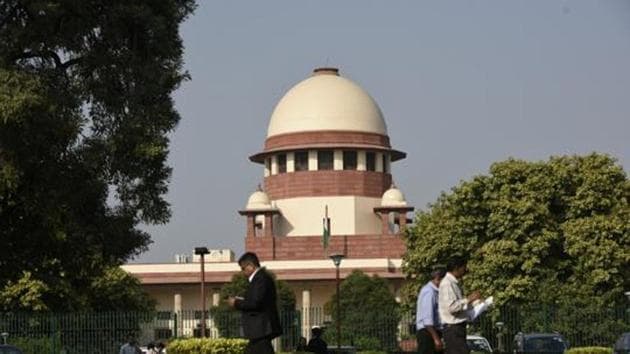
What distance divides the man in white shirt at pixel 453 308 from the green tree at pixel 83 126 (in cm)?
929

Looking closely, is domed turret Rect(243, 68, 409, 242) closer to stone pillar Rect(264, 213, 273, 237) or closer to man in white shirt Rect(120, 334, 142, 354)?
stone pillar Rect(264, 213, 273, 237)

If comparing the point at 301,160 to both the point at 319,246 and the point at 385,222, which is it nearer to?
the point at 319,246

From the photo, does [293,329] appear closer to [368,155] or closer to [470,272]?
[470,272]

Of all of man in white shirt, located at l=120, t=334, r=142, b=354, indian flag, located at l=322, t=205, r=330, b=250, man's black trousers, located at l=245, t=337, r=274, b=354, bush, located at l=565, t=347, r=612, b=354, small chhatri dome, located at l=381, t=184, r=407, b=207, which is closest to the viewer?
man's black trousers, located at l=245, t=337, r=274, b=354

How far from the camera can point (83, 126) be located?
22984 millimetres

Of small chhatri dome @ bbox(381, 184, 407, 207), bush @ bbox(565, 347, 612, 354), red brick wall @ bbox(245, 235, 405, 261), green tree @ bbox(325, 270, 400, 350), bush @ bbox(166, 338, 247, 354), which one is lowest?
bush @ bbox(565, 347, 612, 354)

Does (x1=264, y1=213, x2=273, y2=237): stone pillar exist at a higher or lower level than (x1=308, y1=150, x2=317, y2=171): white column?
lower

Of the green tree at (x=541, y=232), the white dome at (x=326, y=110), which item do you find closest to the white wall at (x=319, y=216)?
the white dome at (x=326, y=110)

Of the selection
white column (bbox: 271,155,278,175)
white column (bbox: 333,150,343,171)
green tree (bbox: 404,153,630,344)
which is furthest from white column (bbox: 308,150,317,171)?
green tree (bbox: 404,153,630,344)

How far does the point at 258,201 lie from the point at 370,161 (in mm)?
6335

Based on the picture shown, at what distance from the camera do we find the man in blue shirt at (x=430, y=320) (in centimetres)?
1455

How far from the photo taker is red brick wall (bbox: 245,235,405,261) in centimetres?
7794

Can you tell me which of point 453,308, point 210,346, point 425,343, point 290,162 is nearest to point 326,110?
point 290,162

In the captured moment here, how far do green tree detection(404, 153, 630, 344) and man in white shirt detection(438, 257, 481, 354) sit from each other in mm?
30338
